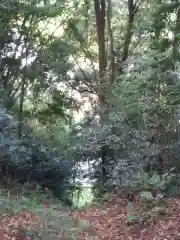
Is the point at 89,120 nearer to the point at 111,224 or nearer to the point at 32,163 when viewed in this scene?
the point at 32,163

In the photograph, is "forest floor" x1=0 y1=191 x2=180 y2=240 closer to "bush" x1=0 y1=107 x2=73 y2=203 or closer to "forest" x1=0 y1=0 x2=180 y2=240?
"forest" x1=0 y1=0 x2=180 y2=240

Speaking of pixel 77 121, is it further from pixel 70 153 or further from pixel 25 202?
pixel 25 202

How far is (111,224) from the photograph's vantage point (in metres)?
7.86

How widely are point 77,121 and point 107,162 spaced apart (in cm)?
339

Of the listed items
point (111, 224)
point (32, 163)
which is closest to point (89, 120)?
point (32, 163)

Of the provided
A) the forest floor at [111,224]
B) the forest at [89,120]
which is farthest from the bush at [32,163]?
the forest floor at [111,224]

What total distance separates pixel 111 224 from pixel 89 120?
21.2 feet

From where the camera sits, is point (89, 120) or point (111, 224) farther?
point (89, 120)

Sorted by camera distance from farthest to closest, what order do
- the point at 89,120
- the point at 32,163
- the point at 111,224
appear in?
the point at 89,120
the point at 32,163
the point at 111,224

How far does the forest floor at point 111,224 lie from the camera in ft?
18.5

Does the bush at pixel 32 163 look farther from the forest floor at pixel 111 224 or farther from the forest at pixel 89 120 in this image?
the forest floor at pixel 111 224

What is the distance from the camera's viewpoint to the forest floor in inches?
222

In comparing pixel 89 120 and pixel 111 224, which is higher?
pixel 89 120

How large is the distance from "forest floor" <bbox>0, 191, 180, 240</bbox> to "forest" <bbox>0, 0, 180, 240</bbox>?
20 mm
